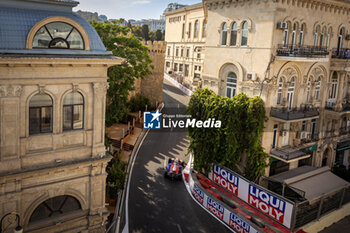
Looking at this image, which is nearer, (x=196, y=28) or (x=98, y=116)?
(x=98, y=116)

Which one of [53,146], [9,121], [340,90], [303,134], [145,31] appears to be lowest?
[303,134]

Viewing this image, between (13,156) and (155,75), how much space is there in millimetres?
37073

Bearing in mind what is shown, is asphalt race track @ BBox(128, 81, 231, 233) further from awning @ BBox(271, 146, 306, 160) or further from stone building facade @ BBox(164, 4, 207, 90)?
stone building facade @ BBox(164, 4, 207, 90)

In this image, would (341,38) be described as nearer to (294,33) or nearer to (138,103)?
(294,33)

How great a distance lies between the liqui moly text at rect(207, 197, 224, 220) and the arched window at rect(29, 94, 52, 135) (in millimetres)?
13249

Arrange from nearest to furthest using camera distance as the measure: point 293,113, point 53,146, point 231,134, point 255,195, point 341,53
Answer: point 53,146, point 255,195, point 231,134, point 293,113, point 341,53

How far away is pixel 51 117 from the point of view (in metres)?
15.8

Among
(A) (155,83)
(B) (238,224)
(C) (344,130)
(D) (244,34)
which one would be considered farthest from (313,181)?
(A) (155,83)

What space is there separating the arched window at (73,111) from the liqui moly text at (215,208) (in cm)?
1191

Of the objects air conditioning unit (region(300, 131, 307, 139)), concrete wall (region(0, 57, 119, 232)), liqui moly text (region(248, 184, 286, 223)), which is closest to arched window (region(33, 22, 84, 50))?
concrete wall (region(0, 57, 119, 232))

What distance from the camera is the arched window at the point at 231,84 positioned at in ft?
89.7

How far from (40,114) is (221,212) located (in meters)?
14.2

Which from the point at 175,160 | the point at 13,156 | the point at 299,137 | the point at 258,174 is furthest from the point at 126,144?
the point at 13,156

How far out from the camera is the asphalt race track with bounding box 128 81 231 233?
21.8m
